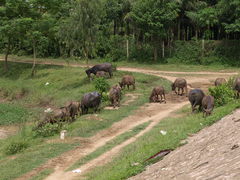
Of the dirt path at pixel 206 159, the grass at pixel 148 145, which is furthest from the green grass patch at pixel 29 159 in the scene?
the dirt path at pixel 206 159

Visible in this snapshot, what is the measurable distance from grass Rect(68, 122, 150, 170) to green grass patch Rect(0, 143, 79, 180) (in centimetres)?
123

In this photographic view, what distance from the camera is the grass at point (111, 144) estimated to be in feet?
42.8

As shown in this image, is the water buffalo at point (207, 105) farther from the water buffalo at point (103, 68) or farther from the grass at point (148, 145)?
the water buffalo at point (103, 68)

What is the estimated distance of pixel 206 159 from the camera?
8766 millimetres

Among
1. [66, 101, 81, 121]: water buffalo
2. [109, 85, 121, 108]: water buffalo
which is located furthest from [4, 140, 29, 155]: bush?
[109, 85, 121, 108]: water buffalo

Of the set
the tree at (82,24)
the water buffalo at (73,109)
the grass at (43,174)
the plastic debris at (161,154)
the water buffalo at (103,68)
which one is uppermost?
the tree at (82,24)

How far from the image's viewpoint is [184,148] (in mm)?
11102

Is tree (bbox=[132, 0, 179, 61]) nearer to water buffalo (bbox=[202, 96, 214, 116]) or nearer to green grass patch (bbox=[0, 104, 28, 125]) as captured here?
green grass patch (bbox=[0, 104, 28, 125])

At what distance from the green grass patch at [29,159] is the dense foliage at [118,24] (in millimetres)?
14484

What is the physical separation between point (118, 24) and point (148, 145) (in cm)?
3680

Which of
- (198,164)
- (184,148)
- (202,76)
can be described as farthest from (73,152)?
(202,76)

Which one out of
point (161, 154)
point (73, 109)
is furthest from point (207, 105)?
point (73, 109)

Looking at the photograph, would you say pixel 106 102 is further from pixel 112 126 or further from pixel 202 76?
pixel 202 76

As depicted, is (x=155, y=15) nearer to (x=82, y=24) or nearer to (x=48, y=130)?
(x=82, y=24)
